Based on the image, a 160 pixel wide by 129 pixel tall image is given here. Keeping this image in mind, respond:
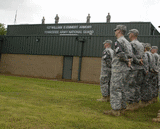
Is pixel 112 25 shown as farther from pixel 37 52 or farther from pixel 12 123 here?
pixel 12 123

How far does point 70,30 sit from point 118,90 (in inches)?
998

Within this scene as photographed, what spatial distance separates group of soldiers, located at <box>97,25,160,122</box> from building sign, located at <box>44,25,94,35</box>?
66.9ft

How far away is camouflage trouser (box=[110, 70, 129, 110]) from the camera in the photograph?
420cm

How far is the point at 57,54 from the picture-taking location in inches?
734

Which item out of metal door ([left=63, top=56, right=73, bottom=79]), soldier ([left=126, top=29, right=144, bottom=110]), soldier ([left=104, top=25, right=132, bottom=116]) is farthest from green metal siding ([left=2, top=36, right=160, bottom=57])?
soldier ([left=104, top=25, right=132, bottom=116])

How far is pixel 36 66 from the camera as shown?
63.7 ft

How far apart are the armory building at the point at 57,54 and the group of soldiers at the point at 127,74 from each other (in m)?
9.99

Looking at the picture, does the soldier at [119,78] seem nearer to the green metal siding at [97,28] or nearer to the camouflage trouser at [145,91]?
the camouflage trouser at [145,91]

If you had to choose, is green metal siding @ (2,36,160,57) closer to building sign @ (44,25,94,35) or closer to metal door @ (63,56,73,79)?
metal door @ (63,56,73,79)

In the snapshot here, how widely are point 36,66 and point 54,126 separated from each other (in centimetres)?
1693

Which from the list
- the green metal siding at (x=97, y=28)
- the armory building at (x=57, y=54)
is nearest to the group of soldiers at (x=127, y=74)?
the armory building at (x=57, y=54)

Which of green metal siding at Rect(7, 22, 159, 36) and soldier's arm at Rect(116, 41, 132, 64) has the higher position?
green metal siding at Rect(7, 22, 159, 36)

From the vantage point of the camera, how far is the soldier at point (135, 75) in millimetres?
5043

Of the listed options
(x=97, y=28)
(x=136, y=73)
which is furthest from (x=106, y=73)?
(x=97, y=28)
